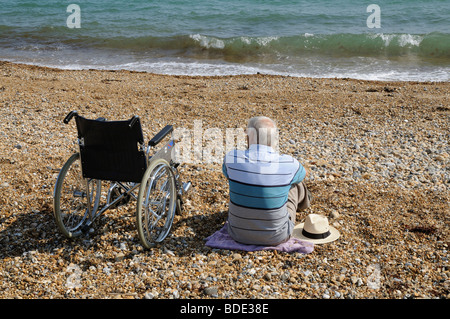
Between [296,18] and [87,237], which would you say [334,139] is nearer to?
[87,237]

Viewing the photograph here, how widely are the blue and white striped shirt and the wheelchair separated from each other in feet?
2.16

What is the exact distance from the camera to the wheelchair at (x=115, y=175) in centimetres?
373

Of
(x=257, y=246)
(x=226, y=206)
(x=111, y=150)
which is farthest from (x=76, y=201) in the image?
(x=257, y=246)

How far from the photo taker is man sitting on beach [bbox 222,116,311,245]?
145 inches

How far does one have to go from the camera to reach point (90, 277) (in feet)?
12.0

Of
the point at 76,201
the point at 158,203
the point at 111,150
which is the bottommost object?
the point at 76,201

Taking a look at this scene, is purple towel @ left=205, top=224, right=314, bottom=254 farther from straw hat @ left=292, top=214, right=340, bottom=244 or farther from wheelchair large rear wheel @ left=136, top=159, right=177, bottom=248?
wheelchair large rear wheel @ left=136, top=159, right=177, bottom=248

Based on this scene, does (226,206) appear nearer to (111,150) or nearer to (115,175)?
(115,175)

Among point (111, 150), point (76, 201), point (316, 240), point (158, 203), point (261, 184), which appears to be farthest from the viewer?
point (76, 201)

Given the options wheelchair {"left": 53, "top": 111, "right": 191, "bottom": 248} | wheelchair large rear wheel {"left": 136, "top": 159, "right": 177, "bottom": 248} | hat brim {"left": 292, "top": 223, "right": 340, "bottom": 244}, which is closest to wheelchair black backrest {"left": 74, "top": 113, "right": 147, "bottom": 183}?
wheelchair {"left": 53, "top": 111, "right": 191, "bottom": 248}

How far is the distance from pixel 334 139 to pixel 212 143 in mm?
1859

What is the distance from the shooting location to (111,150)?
384cm

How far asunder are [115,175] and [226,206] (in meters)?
1.39

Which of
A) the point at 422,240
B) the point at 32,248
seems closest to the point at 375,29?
the point at 422,240
